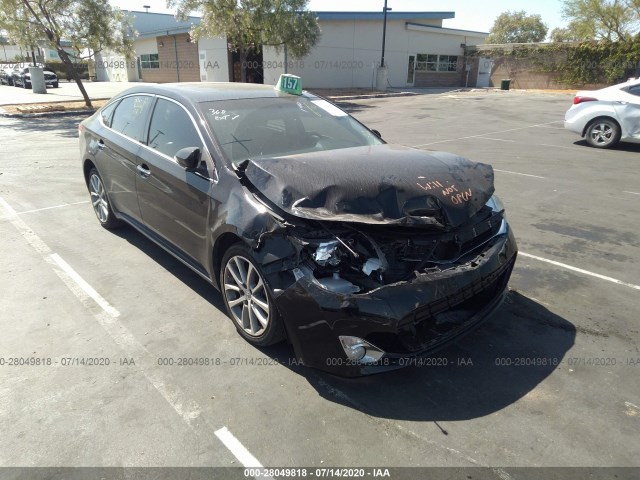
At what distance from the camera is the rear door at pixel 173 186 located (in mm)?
3482

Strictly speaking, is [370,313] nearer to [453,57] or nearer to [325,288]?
[325,288]

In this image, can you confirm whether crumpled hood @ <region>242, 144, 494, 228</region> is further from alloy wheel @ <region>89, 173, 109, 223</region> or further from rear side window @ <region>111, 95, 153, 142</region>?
alloy wheel @ <region>89, 173, 109, 223</region>

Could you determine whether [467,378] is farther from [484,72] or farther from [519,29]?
[519,29]

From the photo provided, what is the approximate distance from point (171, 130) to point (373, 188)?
6.70 ft

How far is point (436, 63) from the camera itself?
1570 inches

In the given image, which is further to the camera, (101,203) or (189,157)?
(101,203)

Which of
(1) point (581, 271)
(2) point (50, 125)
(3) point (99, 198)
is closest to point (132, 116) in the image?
(3) point (99, 198)

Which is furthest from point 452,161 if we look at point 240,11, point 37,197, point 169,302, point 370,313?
point 240,11

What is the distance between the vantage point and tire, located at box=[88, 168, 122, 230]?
532 cm

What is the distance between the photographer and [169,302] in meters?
3.87

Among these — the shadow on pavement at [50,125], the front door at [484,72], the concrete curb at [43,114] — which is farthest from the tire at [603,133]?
the front door at [484,72]

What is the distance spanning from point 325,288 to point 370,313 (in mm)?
291

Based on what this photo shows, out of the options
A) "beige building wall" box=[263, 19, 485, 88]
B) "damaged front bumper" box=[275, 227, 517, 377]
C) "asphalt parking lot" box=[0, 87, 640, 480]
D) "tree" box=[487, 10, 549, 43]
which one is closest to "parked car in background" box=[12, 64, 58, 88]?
"beige building wall" box=[263, 19, 485, 88]

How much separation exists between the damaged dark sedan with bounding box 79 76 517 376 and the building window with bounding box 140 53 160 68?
42.7 m
